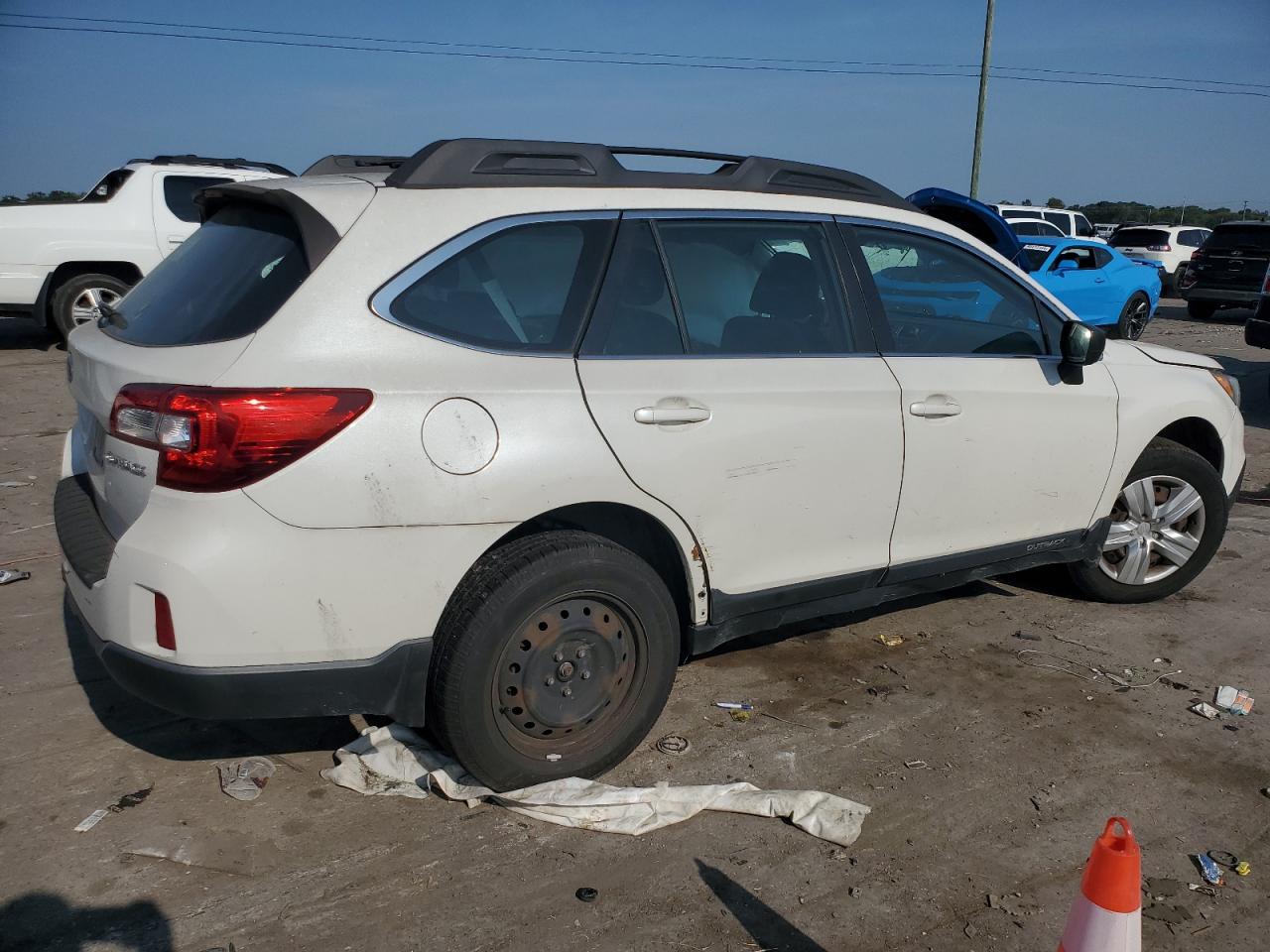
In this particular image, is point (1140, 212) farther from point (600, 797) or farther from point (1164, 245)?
point (600, 797)

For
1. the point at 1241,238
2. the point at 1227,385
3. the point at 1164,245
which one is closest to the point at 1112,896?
the point at 1227,385

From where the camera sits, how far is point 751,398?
137 inches

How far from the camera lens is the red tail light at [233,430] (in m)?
2.73

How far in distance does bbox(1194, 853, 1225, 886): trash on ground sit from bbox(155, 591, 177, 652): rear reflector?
2.85 m

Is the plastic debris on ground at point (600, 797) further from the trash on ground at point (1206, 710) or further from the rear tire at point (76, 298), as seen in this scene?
the rear tire at point (76, 298)

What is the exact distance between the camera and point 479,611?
9.88 feet

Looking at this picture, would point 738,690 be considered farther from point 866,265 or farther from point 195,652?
point 195,652

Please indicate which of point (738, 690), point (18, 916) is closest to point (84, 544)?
point (18, 916)

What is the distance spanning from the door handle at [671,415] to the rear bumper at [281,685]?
91cm

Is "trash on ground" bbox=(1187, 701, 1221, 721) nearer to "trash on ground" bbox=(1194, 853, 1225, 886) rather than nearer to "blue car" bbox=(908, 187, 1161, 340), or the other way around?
"trash on ground" bbox=(1194, 853, 1225, 886)

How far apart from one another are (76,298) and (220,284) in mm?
9424

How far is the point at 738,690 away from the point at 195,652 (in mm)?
2073

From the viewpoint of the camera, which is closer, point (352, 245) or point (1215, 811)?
point (352, 245)

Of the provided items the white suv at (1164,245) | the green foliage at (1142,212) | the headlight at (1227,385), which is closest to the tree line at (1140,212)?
the green foliage at (1142,212)
